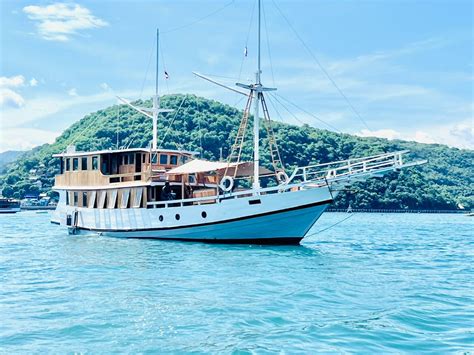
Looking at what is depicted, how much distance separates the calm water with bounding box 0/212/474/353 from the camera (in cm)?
994

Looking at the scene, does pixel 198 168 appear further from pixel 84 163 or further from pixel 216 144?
pixel 216 144

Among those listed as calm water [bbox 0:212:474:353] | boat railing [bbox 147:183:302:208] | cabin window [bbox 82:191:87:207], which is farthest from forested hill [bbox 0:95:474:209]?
calm water [bbox 0:212:474:353]

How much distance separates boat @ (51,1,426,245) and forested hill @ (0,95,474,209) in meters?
64.0

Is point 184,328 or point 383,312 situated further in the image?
point 383,312

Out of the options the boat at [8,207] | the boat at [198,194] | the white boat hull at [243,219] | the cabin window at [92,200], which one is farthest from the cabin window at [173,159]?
the boat at [8,207]

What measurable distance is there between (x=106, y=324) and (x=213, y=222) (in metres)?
15.2

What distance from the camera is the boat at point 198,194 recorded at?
24.6 meters

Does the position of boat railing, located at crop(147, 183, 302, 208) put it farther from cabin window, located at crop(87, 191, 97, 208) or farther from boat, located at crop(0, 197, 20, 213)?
boat, located at crop(0, 197, 20, 213)

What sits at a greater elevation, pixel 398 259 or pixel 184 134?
pixel 184 134

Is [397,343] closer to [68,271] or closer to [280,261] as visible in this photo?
[280,261]

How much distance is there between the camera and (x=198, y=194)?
27156mm

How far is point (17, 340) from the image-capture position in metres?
9.94

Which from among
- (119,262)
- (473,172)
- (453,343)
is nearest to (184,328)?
(453,343)

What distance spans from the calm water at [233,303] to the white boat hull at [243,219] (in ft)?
8.31
